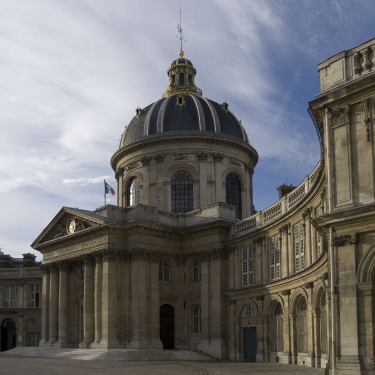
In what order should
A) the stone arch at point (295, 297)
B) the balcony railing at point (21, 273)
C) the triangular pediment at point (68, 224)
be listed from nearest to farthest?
the stone arch at point (295, 297) → the triangular pediment at point (68, 224) → the balcony railing at point (21, 273)

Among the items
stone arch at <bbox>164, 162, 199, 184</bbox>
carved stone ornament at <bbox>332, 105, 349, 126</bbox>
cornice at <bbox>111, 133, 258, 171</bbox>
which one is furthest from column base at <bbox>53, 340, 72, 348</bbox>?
carved stone ornament at <bbox>332, 105, 349, 126</bbox>

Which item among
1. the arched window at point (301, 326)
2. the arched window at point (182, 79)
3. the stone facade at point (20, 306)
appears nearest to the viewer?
the arched window at point (301, 326)

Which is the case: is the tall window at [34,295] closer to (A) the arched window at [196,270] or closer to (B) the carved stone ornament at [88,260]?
(B) the carved stone ornament at [88,260]

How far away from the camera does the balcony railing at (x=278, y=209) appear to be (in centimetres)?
3483

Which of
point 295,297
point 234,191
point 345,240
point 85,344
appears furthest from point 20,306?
point 345,240

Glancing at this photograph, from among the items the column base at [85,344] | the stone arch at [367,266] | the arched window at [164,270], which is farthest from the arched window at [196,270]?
the stone arch at [367,266]

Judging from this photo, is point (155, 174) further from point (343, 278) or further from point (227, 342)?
point (343, 278)

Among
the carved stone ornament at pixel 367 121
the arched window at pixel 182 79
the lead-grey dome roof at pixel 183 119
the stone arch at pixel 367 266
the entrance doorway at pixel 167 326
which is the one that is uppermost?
the arched window at pixel 182 79

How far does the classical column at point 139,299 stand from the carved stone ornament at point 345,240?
25.5 meters

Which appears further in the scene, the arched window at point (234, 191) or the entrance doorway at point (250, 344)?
the arched window at point (234, 191)

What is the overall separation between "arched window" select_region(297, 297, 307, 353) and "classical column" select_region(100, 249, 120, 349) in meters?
15.1

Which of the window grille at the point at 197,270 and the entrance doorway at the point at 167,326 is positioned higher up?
the window grille at the point at 197,270

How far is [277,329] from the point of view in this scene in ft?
134

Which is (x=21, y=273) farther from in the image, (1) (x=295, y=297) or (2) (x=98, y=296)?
(1) (x=295, y=297)
